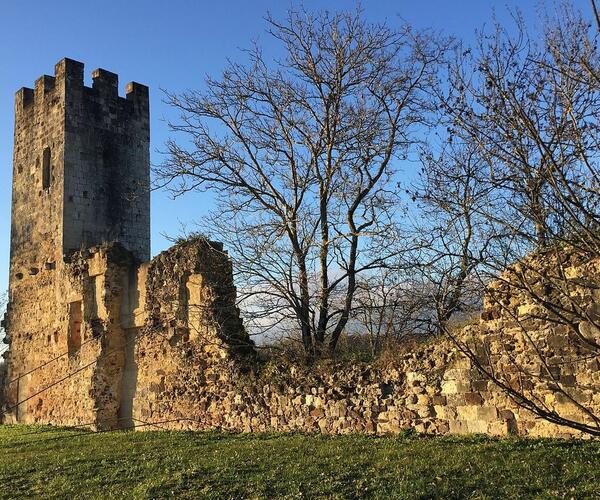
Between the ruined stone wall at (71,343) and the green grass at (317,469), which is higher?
the ruined stone wall at (71,343)

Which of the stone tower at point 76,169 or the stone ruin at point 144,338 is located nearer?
the stone ruin at point 144,338

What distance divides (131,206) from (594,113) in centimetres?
1691

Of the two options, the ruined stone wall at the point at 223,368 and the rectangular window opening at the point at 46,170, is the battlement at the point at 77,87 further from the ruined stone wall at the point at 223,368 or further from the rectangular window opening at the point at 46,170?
the ruined stone wall at the point at 223,368

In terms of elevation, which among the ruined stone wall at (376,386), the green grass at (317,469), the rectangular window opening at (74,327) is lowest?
the green grass at (317,469)

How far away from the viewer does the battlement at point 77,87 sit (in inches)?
767

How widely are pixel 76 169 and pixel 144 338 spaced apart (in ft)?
22.1

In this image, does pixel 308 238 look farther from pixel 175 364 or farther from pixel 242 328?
pixel 175 364

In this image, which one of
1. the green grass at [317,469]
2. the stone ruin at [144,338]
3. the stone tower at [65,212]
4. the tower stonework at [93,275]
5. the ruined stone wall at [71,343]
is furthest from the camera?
the stone tower at [65,212]

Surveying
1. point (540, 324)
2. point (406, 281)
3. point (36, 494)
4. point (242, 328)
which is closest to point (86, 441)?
point (242, 328)

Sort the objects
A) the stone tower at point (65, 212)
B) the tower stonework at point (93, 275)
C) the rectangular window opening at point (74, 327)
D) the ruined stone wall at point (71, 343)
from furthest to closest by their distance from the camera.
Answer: the stone tower at point (65, 212) → the rectangular window opening at point (74, 327) → the ruined stone wall at point (71, 343) → the tower stonework at point (93, 275)

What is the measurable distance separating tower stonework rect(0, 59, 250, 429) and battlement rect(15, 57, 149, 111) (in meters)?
0.04

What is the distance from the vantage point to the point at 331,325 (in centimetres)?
1295

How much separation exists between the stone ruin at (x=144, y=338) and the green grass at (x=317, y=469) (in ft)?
2.33

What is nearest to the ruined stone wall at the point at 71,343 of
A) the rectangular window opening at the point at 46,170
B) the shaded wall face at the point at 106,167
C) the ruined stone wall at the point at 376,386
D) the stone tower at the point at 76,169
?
the stone tower at the point at 76,169
